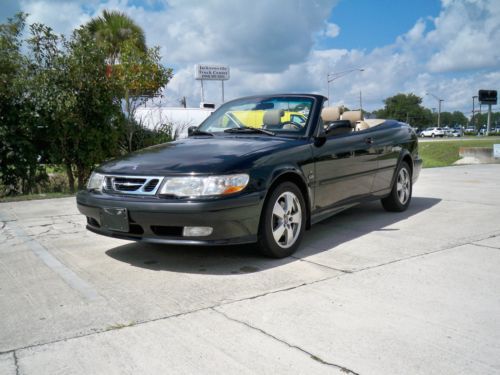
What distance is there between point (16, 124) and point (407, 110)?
332 feet

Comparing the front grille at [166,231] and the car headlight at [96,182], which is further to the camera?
the car headlight at [96,182]

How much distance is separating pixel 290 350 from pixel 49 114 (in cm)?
833

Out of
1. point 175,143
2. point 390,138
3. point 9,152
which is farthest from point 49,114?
point 390,138

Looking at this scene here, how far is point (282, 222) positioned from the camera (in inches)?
163

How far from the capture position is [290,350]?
8.13ft

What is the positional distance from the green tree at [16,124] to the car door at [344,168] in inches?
257

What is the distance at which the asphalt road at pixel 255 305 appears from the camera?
2395mm

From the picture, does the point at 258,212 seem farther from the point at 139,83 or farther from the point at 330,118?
the point at 139,83

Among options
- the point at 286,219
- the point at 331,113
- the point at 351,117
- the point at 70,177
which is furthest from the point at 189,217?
the point at 70,177

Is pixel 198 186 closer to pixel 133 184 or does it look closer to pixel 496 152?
pixel 133 184

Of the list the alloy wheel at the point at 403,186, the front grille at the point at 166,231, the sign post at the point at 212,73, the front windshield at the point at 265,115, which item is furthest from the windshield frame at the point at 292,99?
the sign post at the point at 212,73

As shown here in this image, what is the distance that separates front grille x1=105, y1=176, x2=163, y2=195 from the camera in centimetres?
374

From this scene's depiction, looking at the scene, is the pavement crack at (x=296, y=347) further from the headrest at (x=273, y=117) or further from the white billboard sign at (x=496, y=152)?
the white billboard sign at (x=496, y=152)

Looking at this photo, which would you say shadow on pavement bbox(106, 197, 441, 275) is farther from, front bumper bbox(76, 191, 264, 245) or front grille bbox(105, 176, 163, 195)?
front grille bbox(105, 176, 163, 195)
